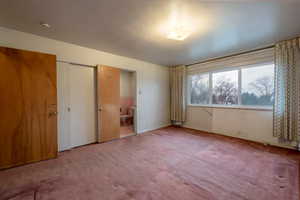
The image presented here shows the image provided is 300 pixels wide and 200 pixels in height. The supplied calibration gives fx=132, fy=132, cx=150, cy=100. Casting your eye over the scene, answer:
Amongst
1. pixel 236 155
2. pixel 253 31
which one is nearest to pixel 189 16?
pixel 253 31

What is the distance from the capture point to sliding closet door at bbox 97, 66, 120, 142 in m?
3.48

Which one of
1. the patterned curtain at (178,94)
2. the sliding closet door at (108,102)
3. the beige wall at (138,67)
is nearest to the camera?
the beige wall at (138,67)

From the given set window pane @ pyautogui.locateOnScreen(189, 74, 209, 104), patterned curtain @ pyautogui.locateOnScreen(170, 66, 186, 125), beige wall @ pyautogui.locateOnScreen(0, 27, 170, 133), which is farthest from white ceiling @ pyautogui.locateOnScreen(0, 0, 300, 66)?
patterned curtain @ pyautogui.locateOnScreen(170, 66, 186, 125)

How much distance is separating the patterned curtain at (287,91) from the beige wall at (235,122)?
11.1 inches

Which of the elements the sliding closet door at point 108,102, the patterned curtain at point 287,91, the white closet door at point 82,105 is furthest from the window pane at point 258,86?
the white closet door at point 82,105

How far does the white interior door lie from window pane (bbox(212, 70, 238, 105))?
12.4 ft

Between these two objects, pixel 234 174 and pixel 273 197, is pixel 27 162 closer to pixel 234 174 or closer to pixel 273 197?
pixel 234 174

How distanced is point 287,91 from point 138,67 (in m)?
3.81

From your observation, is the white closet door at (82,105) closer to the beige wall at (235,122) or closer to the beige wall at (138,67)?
the beige wall at (138,67)

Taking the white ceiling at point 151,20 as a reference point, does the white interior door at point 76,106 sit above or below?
below

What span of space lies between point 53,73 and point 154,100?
3.19 m

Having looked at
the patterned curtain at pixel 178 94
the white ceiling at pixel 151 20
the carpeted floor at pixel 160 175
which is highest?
the white ceiling at pixel 151 20

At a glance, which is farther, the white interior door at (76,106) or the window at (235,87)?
the window at (235,87)

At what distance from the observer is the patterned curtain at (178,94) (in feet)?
16.5
